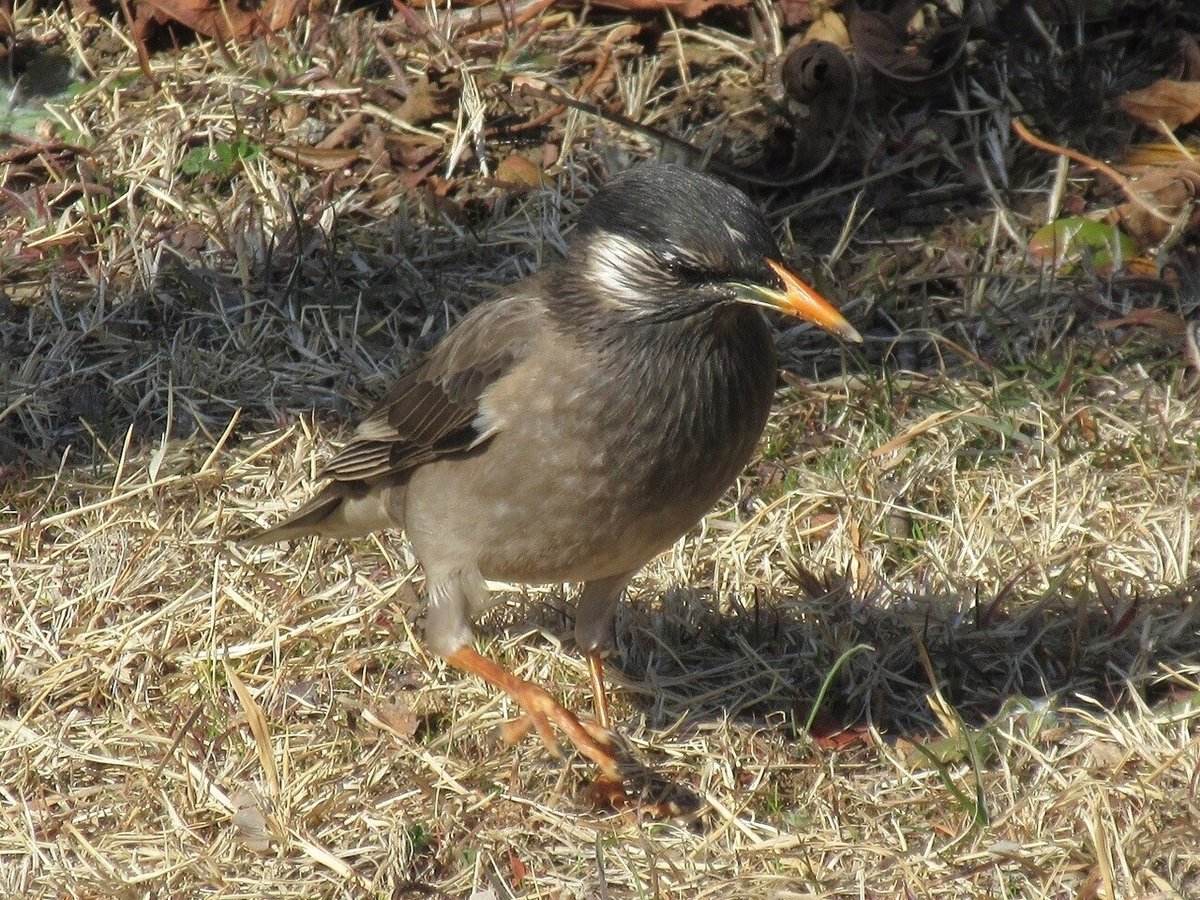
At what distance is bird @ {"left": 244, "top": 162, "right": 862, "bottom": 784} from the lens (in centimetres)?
453

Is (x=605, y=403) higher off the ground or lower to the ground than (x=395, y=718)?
higher

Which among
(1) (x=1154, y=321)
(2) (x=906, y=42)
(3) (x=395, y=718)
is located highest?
(2) (x=906, y=42)

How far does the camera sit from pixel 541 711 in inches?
196

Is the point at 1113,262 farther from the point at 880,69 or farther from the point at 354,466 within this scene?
the point at 354,466

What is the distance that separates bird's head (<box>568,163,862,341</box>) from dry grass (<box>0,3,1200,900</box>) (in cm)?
120

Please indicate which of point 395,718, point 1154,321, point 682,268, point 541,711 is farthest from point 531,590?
point 1154,321

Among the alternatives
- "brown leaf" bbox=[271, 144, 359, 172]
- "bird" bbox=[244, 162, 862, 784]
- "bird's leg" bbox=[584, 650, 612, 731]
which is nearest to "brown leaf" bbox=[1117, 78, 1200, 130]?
"bird" bbox=[244, 162, 862, 784]

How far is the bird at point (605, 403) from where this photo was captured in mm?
4531

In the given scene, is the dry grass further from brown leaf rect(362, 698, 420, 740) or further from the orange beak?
the orange beak

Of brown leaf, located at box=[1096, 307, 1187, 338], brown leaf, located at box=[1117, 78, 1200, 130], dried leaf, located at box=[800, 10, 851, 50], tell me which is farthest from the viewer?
dried leaf, located at box=[800, 10, 851, 50]

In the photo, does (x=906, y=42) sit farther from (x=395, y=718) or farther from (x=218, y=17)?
(x=395, y=718)

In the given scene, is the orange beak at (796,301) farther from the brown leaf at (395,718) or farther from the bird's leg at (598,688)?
the brown leaf at (395,718)

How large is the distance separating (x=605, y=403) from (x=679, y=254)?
49 cm

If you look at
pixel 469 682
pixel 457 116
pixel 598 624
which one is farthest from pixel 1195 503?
pixel 457 116
